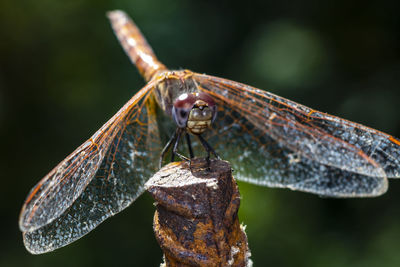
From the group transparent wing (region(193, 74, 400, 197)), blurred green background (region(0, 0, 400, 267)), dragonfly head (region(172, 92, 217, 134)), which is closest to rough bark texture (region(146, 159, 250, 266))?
dragonfly head (region(172, 92, 217, 134))

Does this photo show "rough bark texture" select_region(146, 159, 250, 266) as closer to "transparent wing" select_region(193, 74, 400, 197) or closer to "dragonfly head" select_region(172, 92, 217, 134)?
"dragonfly head" select_region(172, 92, 217, 134)

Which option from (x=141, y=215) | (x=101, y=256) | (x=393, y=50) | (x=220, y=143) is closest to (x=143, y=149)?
(x=220, y=143)

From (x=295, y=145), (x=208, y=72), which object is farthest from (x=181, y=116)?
(x=208, y=72)

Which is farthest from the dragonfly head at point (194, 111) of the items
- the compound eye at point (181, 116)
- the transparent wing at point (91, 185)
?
the transparent wing at point (91, 185)

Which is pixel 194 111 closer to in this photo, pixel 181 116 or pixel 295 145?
pixel 181 116

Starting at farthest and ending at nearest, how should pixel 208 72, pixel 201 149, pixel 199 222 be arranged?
1. pixel 208 72
2. pixel 201 149
3. pixel 199 222

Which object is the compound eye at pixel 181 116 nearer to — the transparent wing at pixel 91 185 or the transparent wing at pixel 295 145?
the transparent wing at pixel 91 185
